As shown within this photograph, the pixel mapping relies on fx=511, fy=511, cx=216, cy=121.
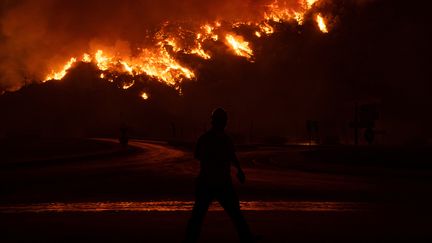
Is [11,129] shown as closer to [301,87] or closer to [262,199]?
[301,87]

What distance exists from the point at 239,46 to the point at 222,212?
70.5m

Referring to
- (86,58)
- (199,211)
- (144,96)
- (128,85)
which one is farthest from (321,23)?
(199,211)

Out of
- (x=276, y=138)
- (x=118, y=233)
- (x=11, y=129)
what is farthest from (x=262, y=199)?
(x=11, y=129)

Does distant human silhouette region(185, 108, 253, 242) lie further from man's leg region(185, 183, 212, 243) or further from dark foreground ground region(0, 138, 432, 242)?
dark foreground ground region(0, 138, 432, 242)

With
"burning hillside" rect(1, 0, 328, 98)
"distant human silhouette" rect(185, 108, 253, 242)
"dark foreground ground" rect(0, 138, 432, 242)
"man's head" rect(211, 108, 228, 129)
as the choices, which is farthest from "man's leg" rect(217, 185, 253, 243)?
"burning hillside" rect(1, 0, 328, 98)

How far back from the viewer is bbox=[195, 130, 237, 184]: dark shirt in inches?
278

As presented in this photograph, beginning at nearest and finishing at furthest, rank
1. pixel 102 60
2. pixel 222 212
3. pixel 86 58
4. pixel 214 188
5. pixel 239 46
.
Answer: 1. pixel 214 188
2. pixel 222 212
3. pixel 239 46
4. pixel 102 60
5. pixel 86 58

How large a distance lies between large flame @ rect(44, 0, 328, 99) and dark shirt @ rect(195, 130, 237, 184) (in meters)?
68.7

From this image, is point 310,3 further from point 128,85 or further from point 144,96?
point 128,85

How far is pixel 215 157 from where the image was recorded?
7.14m

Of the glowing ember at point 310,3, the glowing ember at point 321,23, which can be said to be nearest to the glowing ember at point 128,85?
the glowing ember at point 310,3

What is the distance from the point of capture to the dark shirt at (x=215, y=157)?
23.1 feet

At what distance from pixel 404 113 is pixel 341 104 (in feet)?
27.1

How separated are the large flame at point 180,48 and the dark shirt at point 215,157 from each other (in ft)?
225
